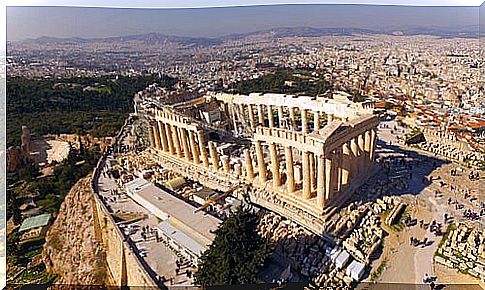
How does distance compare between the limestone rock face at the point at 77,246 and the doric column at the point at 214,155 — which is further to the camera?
the doric column at the point at 214,155

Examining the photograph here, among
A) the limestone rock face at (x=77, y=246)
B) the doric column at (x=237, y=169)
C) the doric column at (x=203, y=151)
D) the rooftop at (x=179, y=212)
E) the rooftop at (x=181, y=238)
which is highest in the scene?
the doric column at (x=203, y=151)

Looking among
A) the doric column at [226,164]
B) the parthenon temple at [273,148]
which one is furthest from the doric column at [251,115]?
the doric column at [226,164]

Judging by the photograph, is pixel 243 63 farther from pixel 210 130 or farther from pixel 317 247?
pixel 317 247

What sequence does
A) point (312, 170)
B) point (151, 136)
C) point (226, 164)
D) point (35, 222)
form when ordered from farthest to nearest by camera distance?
point (151, 136) → point (35, 222) → point (226, 164) → point (312, 170)

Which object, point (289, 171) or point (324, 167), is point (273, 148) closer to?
point (289, 171)

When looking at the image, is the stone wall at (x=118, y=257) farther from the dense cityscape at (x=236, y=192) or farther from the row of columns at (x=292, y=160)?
the row of columns at (x=292, y=160)

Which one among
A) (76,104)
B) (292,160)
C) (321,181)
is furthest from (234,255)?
(76,104)

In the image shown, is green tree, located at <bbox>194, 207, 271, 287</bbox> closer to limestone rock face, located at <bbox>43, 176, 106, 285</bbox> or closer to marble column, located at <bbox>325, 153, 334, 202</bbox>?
marble column, located at <bbox>325, 153, 334, 202</bbox>
